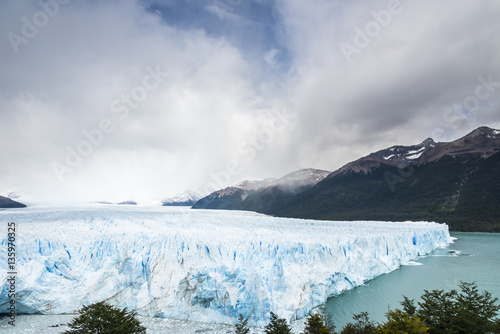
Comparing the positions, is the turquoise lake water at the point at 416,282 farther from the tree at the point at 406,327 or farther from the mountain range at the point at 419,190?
the mountain range at the point at 419,190

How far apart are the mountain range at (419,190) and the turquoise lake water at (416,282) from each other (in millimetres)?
38641

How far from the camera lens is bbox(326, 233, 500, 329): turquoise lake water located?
14.8 metres

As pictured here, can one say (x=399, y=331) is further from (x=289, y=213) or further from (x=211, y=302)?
(x=289, y=213)

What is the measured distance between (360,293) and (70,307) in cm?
1736

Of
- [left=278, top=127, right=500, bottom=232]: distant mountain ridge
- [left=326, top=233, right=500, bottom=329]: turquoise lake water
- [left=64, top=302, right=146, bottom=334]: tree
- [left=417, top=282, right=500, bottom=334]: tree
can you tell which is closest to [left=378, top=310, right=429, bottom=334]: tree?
[left=417, top=282, right=500, bottom=334]: tree

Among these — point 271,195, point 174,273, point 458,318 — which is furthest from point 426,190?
point 174,273

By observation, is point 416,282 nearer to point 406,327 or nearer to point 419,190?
point 406,327

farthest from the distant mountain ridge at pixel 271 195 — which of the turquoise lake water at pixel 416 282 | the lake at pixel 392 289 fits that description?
the lake at pixel 392 289

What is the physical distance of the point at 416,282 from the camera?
768 inches

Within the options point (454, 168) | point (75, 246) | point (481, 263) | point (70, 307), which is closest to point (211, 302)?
point (70, 307)

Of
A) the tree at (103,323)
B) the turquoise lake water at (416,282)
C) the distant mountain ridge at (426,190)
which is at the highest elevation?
the distant mountain ridge at (426,190)

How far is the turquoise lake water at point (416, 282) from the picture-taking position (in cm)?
1481

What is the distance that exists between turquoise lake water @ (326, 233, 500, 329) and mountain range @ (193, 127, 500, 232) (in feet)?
127

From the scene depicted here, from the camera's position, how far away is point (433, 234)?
32.4 m
